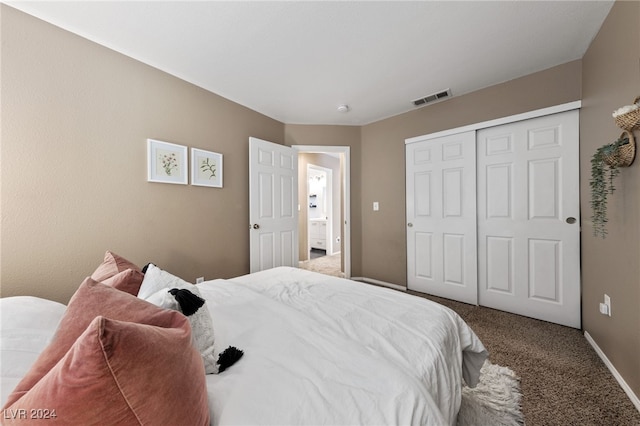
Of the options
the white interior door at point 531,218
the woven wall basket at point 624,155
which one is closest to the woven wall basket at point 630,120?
the woven wall basket at point 624,155

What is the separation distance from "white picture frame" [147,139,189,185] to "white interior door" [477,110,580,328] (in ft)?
10.4

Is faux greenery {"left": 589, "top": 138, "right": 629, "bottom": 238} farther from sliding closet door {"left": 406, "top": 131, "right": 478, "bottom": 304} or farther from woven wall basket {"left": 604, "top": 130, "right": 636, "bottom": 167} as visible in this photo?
sliding closet door {"left": 406, "top": 131, "right": 478, "bottom": 304}

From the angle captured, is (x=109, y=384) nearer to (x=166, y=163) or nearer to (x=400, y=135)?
(x=166, y=163)

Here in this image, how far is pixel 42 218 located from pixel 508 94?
4171mm

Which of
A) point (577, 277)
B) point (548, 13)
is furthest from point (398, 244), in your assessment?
point (548, 13)

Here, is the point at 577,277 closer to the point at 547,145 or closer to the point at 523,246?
the point at 523,246

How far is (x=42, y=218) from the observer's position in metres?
1.63

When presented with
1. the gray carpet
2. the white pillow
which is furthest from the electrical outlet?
the gray carpet

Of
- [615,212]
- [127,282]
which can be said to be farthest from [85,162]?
[615,212]

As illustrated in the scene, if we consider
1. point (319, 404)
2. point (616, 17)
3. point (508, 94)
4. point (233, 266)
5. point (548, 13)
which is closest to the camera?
point (319, 404)

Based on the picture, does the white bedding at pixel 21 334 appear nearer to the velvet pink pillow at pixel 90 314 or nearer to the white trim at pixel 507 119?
the velvet pink pillow at pixel 90 314

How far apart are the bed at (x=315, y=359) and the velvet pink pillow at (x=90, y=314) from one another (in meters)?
0.02

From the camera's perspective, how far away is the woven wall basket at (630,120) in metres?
1.25

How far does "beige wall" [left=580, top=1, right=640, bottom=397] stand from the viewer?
1.36 m
